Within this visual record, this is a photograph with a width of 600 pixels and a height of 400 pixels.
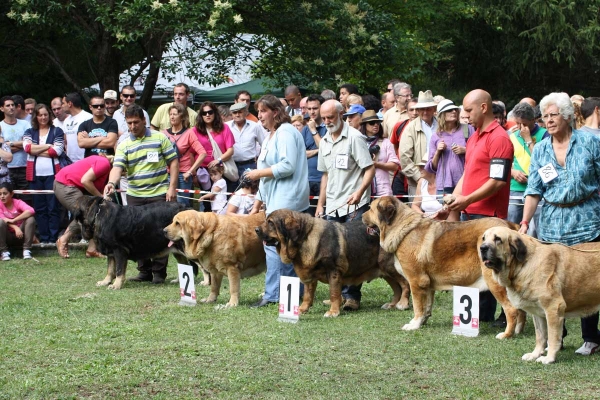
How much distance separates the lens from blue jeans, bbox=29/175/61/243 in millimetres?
14375

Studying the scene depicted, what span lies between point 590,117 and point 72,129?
8.69m

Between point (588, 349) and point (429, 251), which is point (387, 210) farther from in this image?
point (588, 349)

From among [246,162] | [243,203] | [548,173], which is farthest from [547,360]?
[246,162]

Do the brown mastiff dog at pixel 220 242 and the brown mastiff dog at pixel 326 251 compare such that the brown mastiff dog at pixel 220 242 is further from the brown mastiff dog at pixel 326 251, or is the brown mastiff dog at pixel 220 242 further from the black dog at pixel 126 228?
the black dog at pixel 126 228

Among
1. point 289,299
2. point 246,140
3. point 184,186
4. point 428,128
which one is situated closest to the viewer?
point 289,299

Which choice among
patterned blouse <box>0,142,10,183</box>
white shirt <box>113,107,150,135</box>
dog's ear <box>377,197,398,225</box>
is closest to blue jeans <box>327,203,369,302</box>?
dog's ear <box>377,197,398,225</box>

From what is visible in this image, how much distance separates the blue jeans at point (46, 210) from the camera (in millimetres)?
14375

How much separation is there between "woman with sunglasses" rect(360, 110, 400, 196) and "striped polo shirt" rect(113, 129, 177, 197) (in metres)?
2.57

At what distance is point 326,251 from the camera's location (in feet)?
29.3

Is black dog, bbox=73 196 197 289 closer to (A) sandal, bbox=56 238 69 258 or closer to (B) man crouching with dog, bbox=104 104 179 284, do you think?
(B) man crouching with dog, bbox=104 104 179 284

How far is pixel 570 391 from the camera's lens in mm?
5910

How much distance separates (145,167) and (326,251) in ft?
11.2

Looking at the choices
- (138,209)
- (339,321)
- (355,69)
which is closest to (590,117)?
(339,321)

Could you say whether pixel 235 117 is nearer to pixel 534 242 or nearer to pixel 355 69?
pixel 355 69
